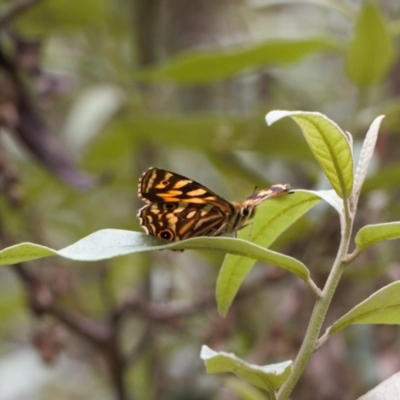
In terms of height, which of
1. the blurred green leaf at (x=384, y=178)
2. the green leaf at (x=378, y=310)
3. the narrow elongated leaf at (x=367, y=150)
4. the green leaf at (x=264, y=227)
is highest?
the narrow elongated leaf at (x=367, y=150)

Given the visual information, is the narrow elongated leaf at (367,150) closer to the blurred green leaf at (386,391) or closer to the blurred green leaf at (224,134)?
the blurred green leaf at (386,391)

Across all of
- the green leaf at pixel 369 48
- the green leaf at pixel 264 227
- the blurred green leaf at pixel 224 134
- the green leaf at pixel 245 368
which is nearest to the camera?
the green leaf at pixel 245 368

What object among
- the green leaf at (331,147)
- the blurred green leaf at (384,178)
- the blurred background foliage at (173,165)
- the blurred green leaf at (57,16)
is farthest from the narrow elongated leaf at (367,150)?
the blurred green leaf at (57,16)

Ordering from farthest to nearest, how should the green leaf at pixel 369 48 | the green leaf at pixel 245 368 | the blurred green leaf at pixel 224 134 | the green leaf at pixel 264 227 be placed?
the blurred green leaf at pixel 224 134 → the green leaf at pixel 369 48 → the green leaf at pixel 264 227 → the green leaf at pixel 245 368

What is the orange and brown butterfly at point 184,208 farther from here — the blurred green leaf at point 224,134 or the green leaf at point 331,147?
the blurred green leaf at point 224,134

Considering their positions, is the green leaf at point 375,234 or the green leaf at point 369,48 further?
the green leaf at point 369,48

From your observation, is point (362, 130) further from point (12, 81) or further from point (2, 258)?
point (2, 258)

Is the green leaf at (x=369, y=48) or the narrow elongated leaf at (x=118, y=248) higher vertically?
the green leaf at (x=369, y=48)
